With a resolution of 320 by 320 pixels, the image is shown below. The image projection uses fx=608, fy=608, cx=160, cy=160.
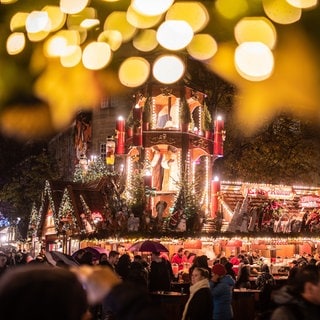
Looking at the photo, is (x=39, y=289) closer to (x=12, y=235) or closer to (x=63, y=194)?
(x=63, y=194)

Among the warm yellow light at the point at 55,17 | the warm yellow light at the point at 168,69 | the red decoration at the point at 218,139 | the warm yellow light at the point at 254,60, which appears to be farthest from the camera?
the red decoration at the point at 218,139

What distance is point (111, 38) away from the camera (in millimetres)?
6852

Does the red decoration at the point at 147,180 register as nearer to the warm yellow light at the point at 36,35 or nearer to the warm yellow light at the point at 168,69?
the warm yellow light at the point at 168,69

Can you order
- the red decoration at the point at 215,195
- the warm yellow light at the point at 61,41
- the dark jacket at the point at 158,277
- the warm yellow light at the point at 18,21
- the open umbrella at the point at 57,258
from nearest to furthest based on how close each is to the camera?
1. the warm yellow light at the point at 18,21
2. the warm yellow light at the point at 61,41
3. the open umbrella at the point at 57,258
4. the dark jacket at the point at 158,277
5. the red decoration at the point at 215,195

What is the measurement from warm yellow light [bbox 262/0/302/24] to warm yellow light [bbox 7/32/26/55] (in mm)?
2519

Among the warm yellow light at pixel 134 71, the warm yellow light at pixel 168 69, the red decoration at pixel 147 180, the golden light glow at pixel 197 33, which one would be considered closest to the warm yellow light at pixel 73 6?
the golden light glow at pixel 197 33

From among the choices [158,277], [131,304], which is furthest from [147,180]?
[131,304]

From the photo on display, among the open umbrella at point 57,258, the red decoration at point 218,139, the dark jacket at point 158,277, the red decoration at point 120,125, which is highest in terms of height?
the red decoration at point 120,125

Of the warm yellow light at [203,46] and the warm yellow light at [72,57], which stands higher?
the warm yellow light at [203,46]

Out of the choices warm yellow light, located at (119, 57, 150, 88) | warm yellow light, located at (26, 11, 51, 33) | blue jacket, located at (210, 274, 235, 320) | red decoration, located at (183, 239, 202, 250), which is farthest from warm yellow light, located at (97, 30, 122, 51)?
red decoration, located at (183, 239, 202, 250)

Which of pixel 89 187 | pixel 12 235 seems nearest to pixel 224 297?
pixel 89 187

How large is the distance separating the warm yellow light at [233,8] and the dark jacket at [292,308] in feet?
9.18

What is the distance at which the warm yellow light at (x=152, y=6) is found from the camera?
5551 millimetres

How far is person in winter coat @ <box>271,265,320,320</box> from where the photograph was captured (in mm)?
4414
